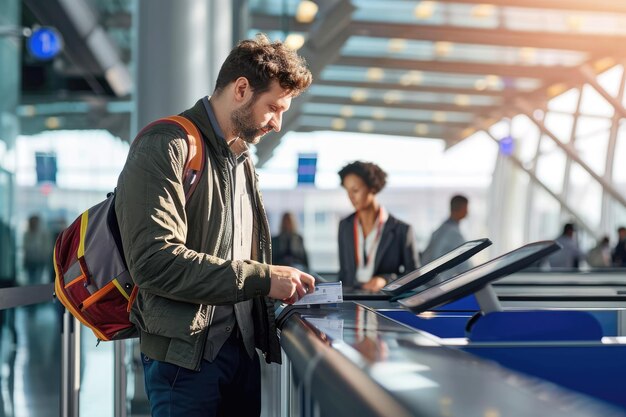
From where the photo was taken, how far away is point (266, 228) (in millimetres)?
2846

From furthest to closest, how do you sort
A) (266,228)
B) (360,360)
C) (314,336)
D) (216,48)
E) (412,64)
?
(412,64)
(216,48)
(266,228)
(314,336)
(360,360)

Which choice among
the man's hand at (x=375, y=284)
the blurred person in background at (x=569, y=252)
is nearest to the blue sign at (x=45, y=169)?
the blurred person in background at (x=569, y=252)

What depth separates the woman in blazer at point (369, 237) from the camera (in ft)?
19.7

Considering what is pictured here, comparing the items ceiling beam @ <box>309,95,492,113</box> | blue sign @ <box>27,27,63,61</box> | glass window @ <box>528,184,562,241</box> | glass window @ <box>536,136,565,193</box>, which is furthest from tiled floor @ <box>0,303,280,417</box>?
glass window @ <box>536,136,565,193</box>

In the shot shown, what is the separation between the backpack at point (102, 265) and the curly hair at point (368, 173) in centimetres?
354

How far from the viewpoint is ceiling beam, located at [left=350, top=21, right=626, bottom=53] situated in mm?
20469

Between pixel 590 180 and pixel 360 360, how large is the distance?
1018 inches

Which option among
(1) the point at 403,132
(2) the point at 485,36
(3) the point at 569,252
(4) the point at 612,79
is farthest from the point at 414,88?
(3) the point at 569,252

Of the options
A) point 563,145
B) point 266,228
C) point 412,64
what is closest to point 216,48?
point 266,228

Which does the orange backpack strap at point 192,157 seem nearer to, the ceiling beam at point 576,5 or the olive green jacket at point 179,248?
the olive green jacket at point 179,248

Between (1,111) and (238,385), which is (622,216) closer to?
(1,111)

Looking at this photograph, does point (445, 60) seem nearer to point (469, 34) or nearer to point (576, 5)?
point (469, 34)

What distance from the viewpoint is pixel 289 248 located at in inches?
480

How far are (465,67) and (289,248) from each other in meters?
13.1
